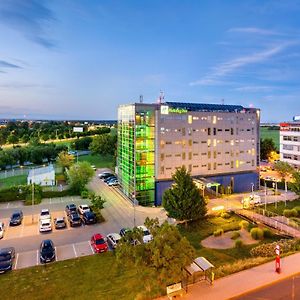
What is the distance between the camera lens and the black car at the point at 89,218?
37719 millimetres

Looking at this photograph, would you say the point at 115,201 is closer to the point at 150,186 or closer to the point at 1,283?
the point at 150,186

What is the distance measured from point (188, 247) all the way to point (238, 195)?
119 ft

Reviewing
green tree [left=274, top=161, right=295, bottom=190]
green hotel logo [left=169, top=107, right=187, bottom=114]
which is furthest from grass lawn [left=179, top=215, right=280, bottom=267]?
green tree [left=274, top=161, right=295, bottom=190]

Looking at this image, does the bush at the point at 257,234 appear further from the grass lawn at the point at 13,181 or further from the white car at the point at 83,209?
the grass lawn at the point at 13,181

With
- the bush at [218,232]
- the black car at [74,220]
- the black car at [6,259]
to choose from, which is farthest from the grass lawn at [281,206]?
the black car at [6,259]

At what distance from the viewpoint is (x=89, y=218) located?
3791cm

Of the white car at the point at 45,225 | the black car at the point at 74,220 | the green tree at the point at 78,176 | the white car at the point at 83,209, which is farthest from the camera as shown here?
the green tree at the point at 78,176

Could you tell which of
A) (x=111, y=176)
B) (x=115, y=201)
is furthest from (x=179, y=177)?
(x=111, y=176)

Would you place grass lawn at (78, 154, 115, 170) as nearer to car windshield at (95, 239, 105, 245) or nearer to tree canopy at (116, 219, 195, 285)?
car windshield at (95, 239, 105, 245)

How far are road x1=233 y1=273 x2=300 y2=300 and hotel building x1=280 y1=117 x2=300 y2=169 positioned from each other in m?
61.1

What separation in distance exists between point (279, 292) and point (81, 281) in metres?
14.3

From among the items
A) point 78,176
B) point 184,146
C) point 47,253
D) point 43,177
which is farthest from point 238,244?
point 43,177

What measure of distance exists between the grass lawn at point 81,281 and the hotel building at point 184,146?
21.2 metres

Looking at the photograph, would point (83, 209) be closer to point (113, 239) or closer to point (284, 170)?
point (113, 239)
